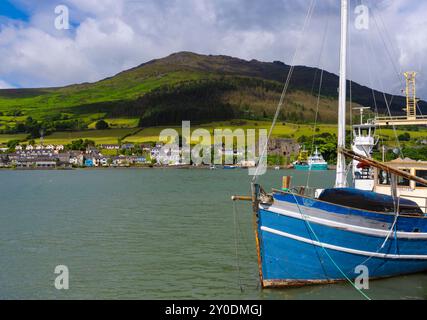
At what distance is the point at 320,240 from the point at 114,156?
164275 mm

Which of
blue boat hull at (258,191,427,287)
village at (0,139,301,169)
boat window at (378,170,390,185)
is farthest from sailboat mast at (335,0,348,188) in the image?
village at (0,139,301,169)

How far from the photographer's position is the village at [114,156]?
172750 mm

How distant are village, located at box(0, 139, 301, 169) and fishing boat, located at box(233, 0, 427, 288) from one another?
14734 cm

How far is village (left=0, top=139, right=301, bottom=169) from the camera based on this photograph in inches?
6801

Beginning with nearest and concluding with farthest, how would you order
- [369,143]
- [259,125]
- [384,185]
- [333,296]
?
[333,296], [384,185], [369,143], [259,125]

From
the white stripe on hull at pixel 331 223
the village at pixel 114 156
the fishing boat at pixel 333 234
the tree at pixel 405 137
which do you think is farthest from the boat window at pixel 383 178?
the village at pixel 114 156

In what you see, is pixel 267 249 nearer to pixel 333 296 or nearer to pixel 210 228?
pixel 333 296

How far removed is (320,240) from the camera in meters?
16.5

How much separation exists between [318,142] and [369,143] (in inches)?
5313

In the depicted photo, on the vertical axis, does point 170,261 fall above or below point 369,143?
below

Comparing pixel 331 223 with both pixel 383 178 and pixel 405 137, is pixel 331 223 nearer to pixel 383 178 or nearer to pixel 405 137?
pixel 383 178

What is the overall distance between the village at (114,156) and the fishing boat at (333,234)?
147m

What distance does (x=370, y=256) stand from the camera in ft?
56.2
